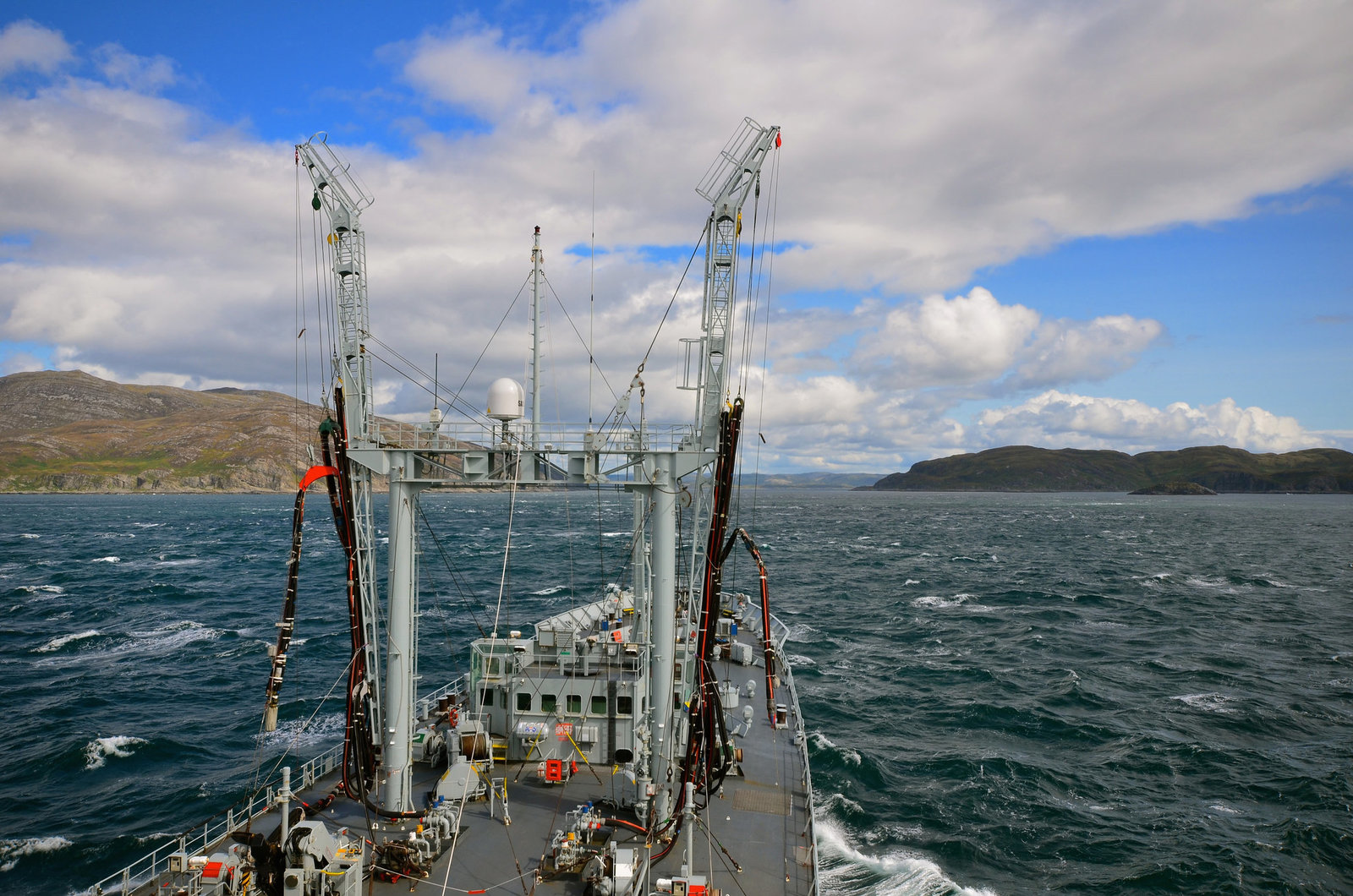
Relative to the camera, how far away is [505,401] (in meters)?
20.2

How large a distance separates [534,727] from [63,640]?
5573 centimetres

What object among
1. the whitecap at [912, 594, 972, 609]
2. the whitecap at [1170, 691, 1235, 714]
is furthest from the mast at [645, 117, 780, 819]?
the whitecap at [912, 594, 972, 609]

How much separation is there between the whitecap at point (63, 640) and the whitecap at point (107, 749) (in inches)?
999

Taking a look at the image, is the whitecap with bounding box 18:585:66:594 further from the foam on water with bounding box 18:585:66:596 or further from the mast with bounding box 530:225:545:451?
the mast with bounding box 530:225:545:451

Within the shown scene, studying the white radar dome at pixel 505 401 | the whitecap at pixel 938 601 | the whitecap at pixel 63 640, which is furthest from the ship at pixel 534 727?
the whitecap at pixel 938 601

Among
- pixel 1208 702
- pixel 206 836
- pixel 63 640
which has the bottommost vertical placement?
pixel 63 640

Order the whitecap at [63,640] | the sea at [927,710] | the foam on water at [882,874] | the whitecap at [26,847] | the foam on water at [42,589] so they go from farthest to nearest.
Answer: the foam on water at [42,589]
the whitecap at [63,640]
the sea at [927,710]
the whitecap at [26,847]
the foam on water at [882,874]

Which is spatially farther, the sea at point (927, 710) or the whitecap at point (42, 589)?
the whitecap at point (42, 589)

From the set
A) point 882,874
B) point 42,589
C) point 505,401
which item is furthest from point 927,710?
point 42,589

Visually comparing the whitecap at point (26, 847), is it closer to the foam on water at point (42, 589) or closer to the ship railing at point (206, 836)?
the ship railing at point (206, 836)

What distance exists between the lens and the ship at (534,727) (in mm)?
17547

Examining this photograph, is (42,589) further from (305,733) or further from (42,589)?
(305,733)

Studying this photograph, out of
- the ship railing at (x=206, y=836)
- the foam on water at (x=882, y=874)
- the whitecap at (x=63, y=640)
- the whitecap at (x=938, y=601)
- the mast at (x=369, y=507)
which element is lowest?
the foam on water at (x=882, y=874)

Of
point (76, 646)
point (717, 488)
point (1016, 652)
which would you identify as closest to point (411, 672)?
point (717, 488)
